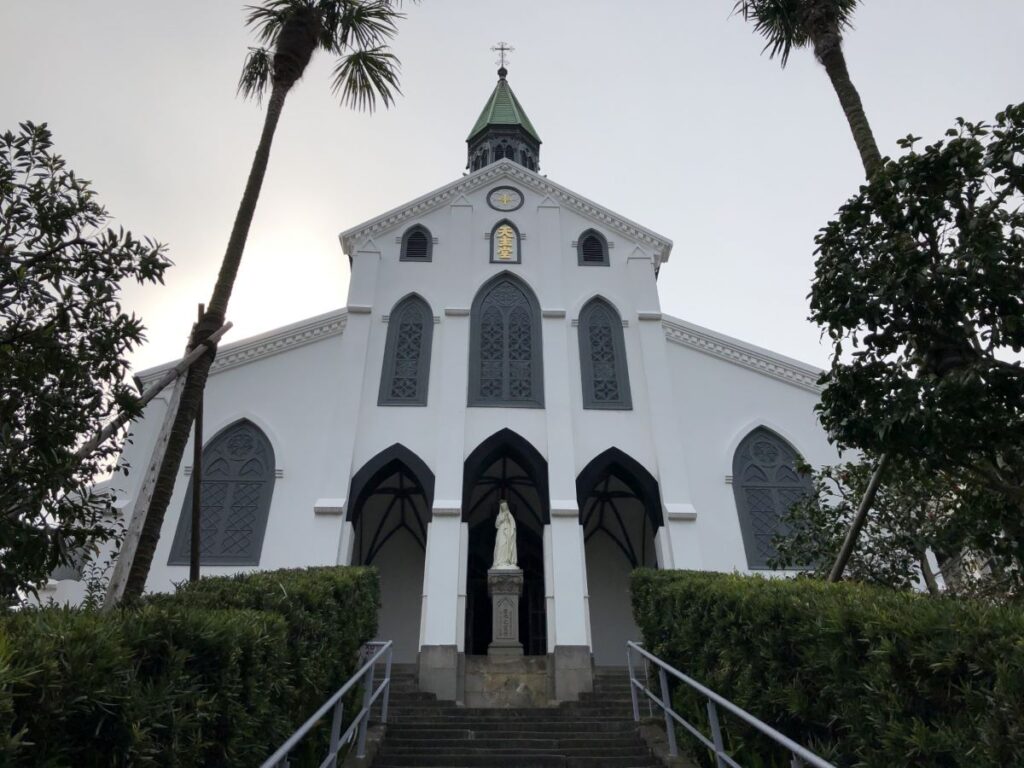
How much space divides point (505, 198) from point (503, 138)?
29.3 ft

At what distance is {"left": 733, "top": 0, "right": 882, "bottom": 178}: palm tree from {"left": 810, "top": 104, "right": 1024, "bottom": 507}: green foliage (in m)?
2.53

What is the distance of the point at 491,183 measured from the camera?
20219 millimetres

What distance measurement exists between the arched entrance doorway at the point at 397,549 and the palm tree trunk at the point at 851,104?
12.3 meters

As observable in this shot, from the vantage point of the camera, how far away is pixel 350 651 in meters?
7.69

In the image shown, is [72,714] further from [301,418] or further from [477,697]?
[301,418]

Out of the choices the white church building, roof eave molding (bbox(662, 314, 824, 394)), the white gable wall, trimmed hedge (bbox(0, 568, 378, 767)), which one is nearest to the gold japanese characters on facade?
the white church building

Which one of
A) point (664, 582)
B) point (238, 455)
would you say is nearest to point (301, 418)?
point (238, 455)

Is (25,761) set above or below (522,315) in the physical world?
below

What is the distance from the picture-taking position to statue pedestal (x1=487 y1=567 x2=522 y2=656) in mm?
12680

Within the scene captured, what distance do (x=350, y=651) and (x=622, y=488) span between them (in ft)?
41.6

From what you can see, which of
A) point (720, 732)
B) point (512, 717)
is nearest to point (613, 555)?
point (512, 717)

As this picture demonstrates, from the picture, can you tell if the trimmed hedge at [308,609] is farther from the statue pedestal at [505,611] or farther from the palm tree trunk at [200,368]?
the statue pedestal at [505,611]

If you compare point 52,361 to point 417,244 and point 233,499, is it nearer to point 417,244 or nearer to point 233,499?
point 233,499

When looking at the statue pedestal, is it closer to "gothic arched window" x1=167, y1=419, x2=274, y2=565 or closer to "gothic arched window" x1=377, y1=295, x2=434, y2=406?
"gothic arched window" x1=377, y1=295, x2=434, y2=406
